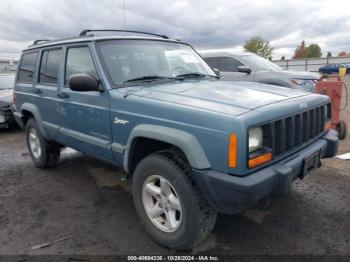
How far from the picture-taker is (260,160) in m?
2.30

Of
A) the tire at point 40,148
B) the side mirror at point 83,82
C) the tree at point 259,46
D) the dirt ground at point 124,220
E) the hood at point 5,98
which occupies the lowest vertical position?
the dirt ground at point 124,220

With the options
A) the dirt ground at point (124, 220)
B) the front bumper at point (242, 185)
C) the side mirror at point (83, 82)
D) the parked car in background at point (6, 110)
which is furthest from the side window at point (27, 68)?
the front bumper at point (242, 185)

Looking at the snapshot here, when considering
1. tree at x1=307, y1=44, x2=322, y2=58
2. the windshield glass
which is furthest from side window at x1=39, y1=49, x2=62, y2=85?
tree at x1=307, y1=44, x2=322, y2=58

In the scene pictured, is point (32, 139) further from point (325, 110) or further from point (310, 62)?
point (310, 62)

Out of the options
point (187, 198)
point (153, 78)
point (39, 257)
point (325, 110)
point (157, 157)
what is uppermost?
point (153, 78)

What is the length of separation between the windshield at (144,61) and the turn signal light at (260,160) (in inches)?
59.5

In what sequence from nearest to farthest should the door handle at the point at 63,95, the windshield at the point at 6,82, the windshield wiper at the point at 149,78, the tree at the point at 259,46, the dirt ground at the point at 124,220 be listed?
the dirt ground at the point at 124,220
the windshield wiper at the point at 149,78
the door handle at the point at 63,95
the windshield at the point at 6,82
the tree at the point at 259,46

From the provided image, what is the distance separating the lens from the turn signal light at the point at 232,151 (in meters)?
2.13

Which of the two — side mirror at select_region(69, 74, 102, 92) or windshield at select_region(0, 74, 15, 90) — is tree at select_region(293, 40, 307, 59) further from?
side mirror at select_region(69, 74, 102, 92)

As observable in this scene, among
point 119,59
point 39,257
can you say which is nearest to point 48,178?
point 39,257

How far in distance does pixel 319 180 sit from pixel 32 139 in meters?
4.60

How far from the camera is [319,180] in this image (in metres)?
4.10

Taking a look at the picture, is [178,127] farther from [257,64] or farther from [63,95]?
[257,64]

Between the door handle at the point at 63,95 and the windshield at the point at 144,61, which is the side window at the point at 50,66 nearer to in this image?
the door handle at the point at 63,95
